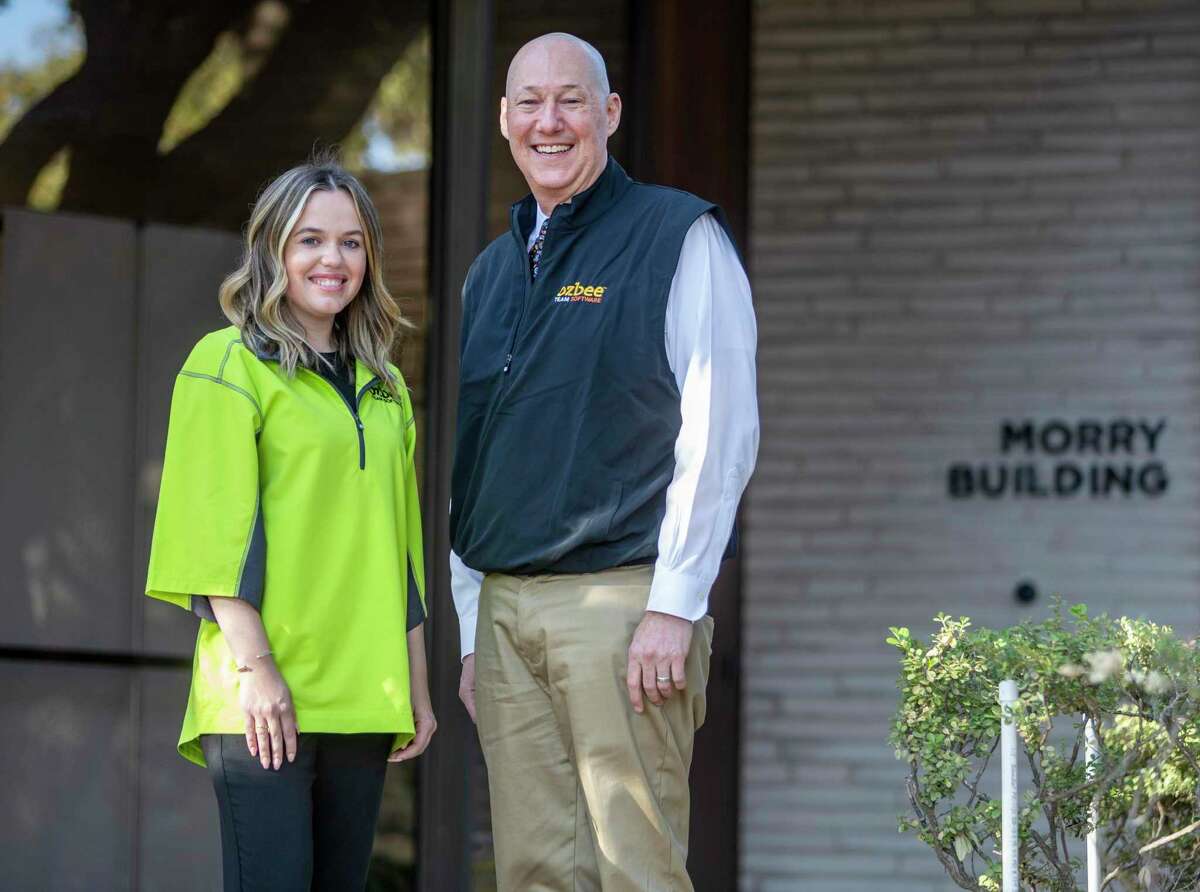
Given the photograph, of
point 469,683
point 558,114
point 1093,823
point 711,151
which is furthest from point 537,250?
point 711,151

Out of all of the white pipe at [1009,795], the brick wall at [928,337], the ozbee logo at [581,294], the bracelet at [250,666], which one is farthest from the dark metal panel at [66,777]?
the white pipe at [1009,795]

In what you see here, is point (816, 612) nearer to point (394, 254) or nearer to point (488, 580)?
point (394, 254)

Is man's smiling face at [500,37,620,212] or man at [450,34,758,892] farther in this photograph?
man's smiling face at [500,37,620,212]

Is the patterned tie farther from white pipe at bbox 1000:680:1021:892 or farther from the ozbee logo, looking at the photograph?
white pipe at bbox 1000:680:1021:892

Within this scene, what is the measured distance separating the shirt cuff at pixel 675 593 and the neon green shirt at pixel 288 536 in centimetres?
43

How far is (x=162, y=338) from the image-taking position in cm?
462

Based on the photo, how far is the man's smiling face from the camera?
309cm

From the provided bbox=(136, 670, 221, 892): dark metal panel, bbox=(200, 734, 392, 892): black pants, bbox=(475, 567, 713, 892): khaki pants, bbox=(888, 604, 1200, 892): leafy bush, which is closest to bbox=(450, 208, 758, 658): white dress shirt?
bbox=(475, 567, 713, 892): khaki pants

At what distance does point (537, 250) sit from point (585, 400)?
0.33 m

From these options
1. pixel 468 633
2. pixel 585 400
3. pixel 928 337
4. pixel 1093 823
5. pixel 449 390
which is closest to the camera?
pixel 1093 823

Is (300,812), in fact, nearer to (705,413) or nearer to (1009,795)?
(705,413)

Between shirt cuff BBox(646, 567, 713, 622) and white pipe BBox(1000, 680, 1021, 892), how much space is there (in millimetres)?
513

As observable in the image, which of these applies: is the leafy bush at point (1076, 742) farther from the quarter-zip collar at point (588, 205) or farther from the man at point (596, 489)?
the quarter-zip collar at point (588, 205)

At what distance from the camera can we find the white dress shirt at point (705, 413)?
9.53 feet
